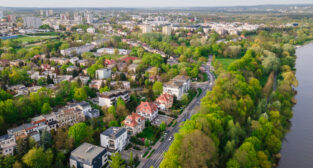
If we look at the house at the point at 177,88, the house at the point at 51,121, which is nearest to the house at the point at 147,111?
the house at the point at 177,88

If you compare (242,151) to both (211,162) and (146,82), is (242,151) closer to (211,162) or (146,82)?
(211,162)

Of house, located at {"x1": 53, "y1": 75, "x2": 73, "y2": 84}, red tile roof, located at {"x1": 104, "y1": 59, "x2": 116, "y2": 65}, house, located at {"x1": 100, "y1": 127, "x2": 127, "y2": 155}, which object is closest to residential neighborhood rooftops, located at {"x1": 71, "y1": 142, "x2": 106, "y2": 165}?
house, located at {"x1": 100, "y1": 127, "x2": 127, "y2": 155}

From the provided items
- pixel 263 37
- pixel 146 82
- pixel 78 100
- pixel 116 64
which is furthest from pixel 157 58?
pixel 263 37

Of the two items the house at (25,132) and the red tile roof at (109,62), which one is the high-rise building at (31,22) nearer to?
the red tile roof at (109,62)

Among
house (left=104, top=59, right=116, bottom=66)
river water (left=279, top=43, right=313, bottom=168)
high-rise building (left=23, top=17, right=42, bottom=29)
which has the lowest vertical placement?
river water (left=279, top=43, right=313, bottom=168)

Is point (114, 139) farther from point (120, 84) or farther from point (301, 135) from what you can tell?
point (301, 135)

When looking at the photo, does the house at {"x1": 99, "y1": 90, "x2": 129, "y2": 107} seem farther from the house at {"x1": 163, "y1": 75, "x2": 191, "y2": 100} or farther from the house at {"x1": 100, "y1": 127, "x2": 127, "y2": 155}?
the house at {"x1": 100, "y1": 127, "x2": 127, "y2": 155}
